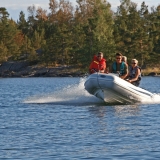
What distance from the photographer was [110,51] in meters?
75.9

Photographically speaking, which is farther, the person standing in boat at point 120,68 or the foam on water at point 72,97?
the foam on water at point 72,97

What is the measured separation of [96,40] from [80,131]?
6006cm

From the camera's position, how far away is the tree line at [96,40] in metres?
76.1

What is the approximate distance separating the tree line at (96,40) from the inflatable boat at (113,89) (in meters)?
50.6

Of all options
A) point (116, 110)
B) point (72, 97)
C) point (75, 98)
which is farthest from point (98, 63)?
point (72, 97)

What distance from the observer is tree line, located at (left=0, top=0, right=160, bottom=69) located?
250ft

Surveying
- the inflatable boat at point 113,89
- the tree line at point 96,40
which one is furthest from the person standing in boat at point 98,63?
the tree line at point 96,40

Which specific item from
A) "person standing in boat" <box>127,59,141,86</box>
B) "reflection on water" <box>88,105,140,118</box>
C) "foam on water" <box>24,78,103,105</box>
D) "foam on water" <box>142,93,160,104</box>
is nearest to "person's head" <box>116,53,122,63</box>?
"person standing in boat" <box>127,59,141,86</box>

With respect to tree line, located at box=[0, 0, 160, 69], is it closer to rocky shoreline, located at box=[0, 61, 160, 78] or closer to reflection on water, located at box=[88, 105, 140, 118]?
rocky shoreline, located at box=[0, 61, 160, 78]

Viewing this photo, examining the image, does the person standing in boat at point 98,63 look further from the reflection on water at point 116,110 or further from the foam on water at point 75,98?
the foam on water at point 75,98

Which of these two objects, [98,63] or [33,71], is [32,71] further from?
[98,63]

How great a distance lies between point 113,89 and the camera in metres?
23.3

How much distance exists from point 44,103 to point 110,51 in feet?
164

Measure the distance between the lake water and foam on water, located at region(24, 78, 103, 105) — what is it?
1.02ft
